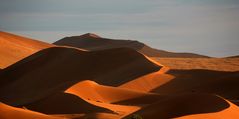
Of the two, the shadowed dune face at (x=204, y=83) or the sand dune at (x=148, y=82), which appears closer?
the shadowed dune face at (x=204, y=83)

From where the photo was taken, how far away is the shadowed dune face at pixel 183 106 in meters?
28.6

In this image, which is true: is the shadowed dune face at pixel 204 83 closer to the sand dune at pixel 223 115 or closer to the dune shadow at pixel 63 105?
the dune shadow at pixel 63 105

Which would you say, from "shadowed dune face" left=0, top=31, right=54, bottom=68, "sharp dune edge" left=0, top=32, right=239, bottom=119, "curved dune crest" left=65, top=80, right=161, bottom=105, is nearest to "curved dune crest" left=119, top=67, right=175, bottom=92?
"sharp dune edge" left=0, top=32, right=239, bottom=119

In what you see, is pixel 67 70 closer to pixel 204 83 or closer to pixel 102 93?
pixel 204 83

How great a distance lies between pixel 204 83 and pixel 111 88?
9.40 metres

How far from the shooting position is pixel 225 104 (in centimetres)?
2841

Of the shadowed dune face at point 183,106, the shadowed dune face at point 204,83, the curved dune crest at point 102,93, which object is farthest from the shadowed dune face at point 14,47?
the shadowed dune face at point 183,106

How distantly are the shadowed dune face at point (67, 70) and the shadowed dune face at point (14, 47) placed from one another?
1819 centimetres

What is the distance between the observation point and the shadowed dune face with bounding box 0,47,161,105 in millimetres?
52250

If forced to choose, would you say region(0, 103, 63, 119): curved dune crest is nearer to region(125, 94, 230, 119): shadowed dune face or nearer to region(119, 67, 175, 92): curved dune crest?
region(125, 94, 230, 119): shadowed dune face

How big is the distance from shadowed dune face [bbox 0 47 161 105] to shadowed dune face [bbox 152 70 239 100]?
9.78 ft

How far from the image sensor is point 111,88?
1631 inches

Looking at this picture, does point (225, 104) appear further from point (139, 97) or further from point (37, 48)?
point (37, 48)

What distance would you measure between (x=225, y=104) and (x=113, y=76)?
2557 cm
